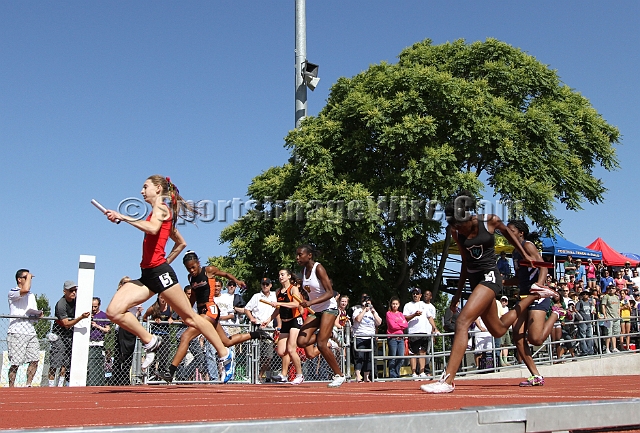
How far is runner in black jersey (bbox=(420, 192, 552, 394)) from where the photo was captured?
6.84 meters

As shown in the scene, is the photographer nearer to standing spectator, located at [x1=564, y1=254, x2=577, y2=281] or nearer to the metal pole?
the metal pole

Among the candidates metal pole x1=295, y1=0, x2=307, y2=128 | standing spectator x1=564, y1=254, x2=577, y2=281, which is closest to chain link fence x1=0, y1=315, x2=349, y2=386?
metal pole x1=295, y1=0, x2=307, y2=128

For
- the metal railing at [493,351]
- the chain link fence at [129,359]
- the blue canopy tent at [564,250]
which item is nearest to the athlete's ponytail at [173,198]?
the chain link fence at [129,359]

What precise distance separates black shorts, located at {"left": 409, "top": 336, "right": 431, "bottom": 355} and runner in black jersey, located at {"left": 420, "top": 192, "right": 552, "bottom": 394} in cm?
857

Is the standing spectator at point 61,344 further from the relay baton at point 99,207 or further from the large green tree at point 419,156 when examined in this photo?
the large green tree at point 419,156

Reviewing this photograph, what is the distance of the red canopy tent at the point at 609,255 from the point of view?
31.1m

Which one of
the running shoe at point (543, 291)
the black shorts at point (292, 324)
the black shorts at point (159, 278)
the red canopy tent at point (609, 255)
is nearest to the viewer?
the black shorts at point (159, 278)

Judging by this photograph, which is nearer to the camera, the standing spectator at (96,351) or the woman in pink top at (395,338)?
the standing spectator at (96,351)

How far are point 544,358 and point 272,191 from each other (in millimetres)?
14534

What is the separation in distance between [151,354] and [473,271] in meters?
5.89

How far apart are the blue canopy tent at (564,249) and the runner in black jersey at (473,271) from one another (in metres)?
20.7

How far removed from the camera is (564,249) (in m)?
28.1

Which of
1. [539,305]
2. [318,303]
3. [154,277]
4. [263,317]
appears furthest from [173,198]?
[263,317]

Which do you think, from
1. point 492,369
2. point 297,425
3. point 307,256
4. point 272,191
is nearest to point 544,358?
point 492,369
